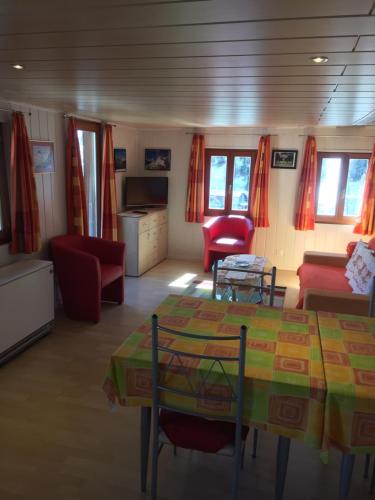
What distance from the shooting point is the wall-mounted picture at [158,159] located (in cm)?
684

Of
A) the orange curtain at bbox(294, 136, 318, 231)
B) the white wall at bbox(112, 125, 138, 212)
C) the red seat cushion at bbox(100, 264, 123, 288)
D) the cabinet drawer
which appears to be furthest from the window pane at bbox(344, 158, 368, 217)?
the red seat cushion at bbox(100, 264, 123, 288)

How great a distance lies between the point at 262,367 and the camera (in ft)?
5.87

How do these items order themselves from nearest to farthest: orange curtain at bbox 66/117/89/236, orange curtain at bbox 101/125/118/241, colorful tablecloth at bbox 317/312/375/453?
1. colorful tablecloth at bbox 317/312/375/453
2. orange curtain at bbox 66/117/89/236
3. orange curtain at bbox 101/125/118/241

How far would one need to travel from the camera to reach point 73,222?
4.73m

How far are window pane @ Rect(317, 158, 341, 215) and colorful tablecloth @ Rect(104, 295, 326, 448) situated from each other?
4339 millimetres

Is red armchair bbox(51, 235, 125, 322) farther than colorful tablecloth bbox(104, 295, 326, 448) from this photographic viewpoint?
Yes

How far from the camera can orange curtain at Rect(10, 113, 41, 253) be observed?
12.4 ft

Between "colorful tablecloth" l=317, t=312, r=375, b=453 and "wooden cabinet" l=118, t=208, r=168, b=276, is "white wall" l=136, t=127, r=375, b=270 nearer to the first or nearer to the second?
"wooden cabinet" l=118, t=208, r=168, b=276

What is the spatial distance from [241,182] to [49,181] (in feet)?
11.0

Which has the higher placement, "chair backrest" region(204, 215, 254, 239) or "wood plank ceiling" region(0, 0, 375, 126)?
"wood plank ceiling" region(0, 0, 375, 126)

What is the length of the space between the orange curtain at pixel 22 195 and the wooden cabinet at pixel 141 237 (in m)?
1.92

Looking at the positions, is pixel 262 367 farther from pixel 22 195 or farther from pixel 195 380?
pixel 22 195

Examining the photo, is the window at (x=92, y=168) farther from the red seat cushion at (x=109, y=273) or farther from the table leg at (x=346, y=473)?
the table leg at (x=346, y=473)

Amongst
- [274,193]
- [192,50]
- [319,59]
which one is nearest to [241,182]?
[274,193]
